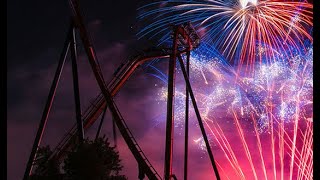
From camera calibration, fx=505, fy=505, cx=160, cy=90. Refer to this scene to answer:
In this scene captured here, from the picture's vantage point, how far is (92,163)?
23.4m

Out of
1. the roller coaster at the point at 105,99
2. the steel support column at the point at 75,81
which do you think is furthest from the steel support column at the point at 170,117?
the steel support column at the point at 75,81

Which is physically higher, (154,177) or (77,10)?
(77,10)

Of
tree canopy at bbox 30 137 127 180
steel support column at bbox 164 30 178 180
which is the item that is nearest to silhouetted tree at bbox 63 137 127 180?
tree canopy at bbox 30 137 127 180

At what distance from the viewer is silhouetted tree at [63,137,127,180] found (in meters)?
23.2

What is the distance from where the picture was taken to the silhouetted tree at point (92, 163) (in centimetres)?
2325

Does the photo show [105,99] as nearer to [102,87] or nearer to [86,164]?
[102,87]

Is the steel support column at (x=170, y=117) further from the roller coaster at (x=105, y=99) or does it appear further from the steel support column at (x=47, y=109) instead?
the steel support column at (x=47, y=109)

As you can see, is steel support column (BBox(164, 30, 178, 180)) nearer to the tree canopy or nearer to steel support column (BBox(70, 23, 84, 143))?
the tree canopy

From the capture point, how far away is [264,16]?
27.2m

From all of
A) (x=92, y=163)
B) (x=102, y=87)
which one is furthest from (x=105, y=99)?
(x=92, y=163)

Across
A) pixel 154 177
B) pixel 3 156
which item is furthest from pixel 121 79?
pixel 3 156
